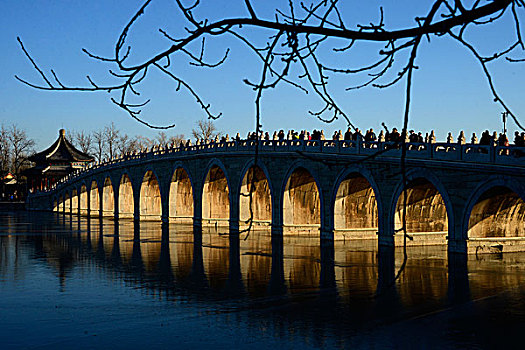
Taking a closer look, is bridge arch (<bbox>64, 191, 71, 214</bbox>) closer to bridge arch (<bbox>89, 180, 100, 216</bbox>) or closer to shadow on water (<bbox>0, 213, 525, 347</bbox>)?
bridge arch (<bbox>89, 180, 100, 216</bbox>)

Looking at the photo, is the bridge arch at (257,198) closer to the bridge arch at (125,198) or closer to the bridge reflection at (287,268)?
the bridge reflection at (287,268)

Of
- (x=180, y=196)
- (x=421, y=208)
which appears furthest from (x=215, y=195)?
(x=421, y=208)

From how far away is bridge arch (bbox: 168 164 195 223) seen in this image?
5172 cm

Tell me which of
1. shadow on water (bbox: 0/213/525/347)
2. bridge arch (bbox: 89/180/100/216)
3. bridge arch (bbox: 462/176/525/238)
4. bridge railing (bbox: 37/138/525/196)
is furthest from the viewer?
bridge arch (bbox: 89/180/100/216)

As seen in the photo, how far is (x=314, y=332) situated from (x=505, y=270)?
432 inches

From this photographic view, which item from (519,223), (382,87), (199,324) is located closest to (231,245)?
(519,223)

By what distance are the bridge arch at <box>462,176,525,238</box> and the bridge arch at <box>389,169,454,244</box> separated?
3144 mm

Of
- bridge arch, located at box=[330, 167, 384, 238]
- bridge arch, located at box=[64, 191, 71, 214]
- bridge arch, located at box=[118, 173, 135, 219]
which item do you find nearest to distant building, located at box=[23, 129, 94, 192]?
bridge arch, located at box=[64, 191, 71, 214]

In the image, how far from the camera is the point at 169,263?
87.6 feet

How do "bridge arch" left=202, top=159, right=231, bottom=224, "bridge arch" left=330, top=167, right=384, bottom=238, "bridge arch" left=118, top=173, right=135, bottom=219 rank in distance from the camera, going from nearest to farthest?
"bridge arch" left=330, top=167, right=384, bottom=238
"bridge arch" left=202, top=159, right=231, bottom=224
"bridge arch" left=118, top=173, right=135, bottom=219

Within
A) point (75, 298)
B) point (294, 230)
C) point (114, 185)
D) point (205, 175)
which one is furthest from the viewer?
point (114, 185)

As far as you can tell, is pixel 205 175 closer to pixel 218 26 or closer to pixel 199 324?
pixel 199 324

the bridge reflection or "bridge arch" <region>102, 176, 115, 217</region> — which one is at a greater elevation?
"bridge arch" <region>102, 176, 115, 217</region>

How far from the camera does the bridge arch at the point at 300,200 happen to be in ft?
123
